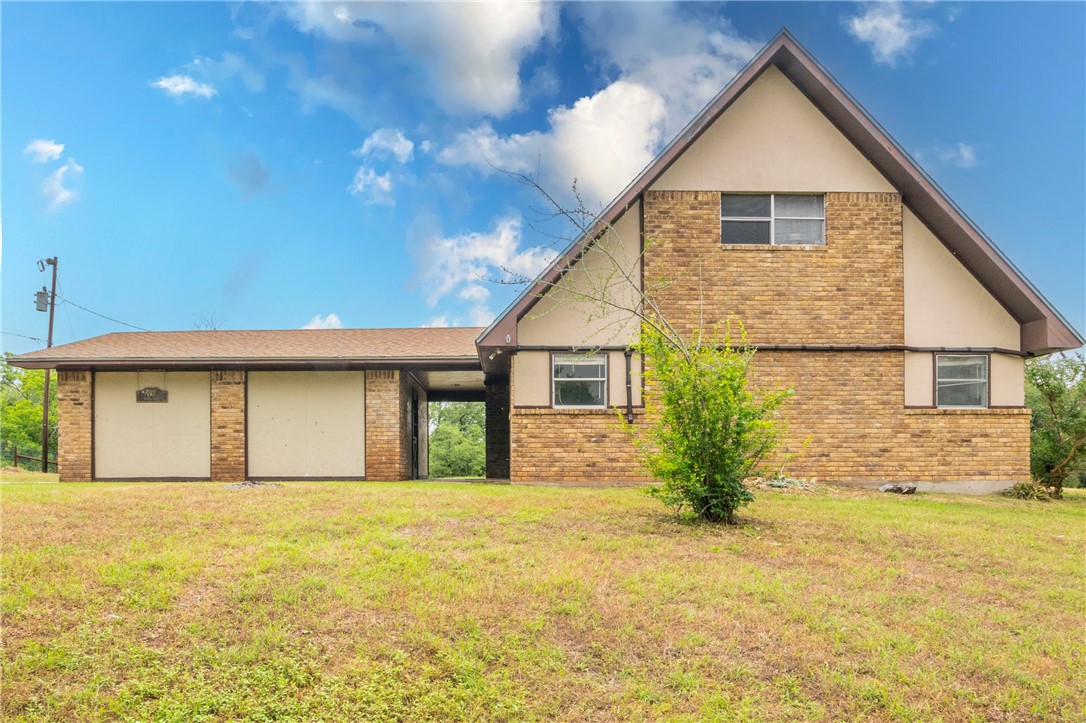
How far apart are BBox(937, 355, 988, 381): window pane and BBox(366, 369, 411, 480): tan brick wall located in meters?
11.4

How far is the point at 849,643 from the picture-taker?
4.86 m

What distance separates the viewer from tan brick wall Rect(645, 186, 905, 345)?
14.1 m

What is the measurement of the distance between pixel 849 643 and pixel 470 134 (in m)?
17.3

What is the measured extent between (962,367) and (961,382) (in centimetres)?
30

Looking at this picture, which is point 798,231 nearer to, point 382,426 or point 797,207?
point 797,207

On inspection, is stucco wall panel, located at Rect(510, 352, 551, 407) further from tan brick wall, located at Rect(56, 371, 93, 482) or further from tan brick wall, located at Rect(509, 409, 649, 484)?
tan brick wall, located at Rect(56, 371, 93, 482)

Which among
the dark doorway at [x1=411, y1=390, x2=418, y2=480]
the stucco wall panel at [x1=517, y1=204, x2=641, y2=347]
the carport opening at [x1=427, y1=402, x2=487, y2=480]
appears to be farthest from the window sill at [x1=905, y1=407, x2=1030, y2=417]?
the carport opening at [x1=427, y1=402, x2=487, y2=480]

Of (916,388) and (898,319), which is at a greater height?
(898,319)

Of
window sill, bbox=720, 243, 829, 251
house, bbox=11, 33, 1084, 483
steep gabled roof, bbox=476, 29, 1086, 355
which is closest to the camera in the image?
steep gabled roof, bbox=476, 29, 1086, 355

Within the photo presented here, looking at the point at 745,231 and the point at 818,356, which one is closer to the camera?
the point at 818,356

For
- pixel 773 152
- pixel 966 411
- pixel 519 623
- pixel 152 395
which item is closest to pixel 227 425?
pixel 152 395

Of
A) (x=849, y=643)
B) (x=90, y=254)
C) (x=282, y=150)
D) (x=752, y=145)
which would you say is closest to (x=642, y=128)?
(x=752, y=145)

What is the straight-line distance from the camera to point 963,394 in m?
14.5

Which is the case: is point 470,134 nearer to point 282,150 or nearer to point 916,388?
point 282,150
